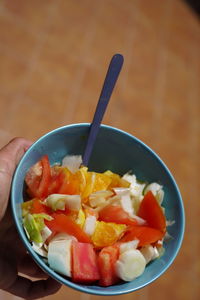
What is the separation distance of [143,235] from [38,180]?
0.24 meters

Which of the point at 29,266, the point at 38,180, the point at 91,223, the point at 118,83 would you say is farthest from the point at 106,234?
the point at 118,83

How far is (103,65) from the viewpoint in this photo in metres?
2.15

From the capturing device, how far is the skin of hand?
2.67ft

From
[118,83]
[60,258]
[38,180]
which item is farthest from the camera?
[118,83]

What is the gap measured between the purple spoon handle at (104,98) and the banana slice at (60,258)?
0.22 m

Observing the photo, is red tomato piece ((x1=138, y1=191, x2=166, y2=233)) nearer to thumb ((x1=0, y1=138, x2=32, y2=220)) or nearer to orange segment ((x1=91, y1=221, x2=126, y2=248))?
orange segment ((x1=91, y1=221, x2=126, y2=248))

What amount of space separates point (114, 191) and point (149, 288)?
3.40ft

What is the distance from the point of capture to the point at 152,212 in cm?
77

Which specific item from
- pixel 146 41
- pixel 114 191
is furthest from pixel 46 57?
pixel 114 191

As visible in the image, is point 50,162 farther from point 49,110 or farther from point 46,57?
point 46,57

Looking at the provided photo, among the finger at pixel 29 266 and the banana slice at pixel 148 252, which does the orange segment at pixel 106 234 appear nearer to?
the banana slice at pixel 148 252

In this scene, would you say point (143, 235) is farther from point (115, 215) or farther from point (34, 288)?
point (34, 288)

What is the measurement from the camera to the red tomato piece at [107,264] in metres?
0.69

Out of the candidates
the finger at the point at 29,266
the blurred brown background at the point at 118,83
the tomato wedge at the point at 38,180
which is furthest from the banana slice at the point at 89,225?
the blurred brown background at the point at 118,83
